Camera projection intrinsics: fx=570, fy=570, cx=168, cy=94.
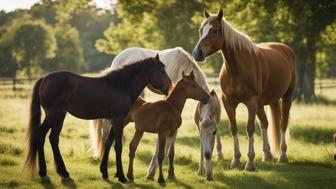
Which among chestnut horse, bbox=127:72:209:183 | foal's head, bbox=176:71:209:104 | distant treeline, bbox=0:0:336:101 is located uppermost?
distant treeline, bbox=0:0:336:101

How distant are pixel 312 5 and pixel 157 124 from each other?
13217mm

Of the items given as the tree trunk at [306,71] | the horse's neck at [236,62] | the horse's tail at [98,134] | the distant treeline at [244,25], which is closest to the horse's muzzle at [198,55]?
the horse's neck at [236,62]

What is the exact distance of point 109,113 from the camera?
374 inches

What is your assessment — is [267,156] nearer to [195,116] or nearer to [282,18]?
[195,116]

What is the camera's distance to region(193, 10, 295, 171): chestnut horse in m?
11.0

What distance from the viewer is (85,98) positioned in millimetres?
9312

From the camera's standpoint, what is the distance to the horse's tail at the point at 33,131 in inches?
366

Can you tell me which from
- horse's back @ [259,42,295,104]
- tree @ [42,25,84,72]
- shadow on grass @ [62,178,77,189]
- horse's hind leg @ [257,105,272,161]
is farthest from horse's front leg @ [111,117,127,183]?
tree @ [42,25,84,72]

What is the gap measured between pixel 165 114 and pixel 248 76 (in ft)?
8.16

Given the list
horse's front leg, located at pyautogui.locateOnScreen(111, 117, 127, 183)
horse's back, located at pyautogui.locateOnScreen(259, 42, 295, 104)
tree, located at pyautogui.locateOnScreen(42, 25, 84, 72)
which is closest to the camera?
horse's front leg, located at pyautogui.locateOnScreen(111, 117, 127, 183)

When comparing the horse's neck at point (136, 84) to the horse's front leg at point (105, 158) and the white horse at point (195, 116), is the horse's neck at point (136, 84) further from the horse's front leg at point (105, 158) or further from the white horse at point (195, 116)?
the horse's front leg at point (105, 158)

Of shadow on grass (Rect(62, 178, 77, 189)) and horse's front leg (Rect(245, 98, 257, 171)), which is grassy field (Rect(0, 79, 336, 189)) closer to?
shadow on grass (Rect(62, 178, 77, 189))

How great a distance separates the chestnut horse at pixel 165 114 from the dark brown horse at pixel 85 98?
239 mm

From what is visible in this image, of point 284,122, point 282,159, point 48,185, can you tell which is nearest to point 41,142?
point 48,185
